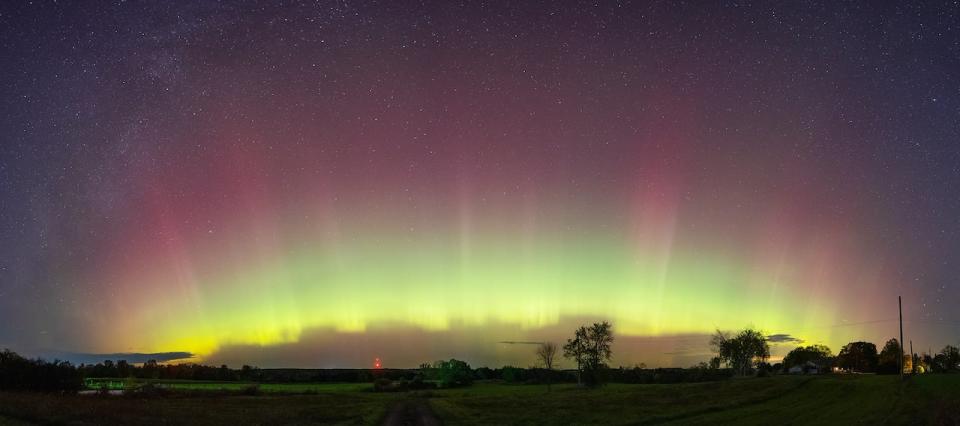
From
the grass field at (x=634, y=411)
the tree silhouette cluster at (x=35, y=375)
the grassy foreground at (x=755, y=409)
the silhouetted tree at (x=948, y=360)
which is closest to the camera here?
the grass field at (x=634, y=411)

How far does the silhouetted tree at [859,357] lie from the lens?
162 metres

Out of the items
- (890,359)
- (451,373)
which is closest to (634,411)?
(451,373)

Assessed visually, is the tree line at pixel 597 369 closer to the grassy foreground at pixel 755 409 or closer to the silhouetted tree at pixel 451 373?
the silhouetted tree at pixel 451 373

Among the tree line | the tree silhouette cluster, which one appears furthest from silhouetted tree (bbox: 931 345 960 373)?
the tree silhouette cluster

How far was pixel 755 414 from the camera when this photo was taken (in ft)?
152

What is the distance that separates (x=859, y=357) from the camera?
541 feet

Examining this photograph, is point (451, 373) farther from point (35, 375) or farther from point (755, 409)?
point (755, 409)

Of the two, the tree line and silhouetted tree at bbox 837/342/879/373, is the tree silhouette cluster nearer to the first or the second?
the tree line

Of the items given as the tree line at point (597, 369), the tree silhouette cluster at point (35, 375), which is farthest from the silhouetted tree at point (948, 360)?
the tree silhouette cluster at point (35, 375)

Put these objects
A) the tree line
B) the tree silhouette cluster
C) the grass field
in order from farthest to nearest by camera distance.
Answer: the tree line
the tree silhouette cluster
the grass field

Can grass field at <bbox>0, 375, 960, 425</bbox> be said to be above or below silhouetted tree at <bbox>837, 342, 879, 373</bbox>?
above

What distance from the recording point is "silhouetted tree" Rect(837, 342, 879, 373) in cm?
16156

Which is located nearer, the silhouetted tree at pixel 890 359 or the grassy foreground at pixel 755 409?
the grassy foreground at pixel 755 409

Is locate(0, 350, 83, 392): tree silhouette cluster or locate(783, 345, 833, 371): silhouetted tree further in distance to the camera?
locate(783, 345, 833, 371): silhouetted tree
